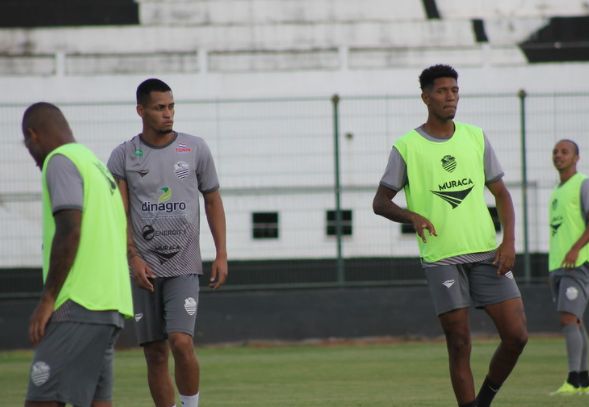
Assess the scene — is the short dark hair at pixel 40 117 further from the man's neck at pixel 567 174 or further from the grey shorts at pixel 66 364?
the man's neck at pixel 567 174

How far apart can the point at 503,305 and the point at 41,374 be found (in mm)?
3623

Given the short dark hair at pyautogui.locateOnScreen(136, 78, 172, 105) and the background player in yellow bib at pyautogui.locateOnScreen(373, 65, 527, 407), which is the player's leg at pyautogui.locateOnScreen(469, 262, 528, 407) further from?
the short dark hair at pyautogui.locateOnScreen(136, 78, 172, 105)

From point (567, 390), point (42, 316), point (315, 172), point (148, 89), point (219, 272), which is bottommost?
point (567, 390)

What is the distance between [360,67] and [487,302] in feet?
49.5

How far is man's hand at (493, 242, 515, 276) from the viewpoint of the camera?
8.69 m

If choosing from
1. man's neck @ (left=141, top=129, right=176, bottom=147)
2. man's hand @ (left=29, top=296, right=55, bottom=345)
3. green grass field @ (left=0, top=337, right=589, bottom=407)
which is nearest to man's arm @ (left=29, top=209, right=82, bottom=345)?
man's hand @ (left=29, top=296, right=55, bottom=345)

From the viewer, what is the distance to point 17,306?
59.7ft

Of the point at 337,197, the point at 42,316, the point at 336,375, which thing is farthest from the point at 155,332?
the point at 337,197

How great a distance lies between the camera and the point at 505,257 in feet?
28.6

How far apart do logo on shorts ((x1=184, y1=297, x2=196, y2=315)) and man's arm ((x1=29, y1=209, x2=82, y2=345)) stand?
250 cm

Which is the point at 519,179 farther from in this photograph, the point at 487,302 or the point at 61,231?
the point at 61,231

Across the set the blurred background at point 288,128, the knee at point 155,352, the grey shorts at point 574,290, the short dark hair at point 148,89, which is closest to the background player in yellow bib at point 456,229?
the short dark hair at point 148,89

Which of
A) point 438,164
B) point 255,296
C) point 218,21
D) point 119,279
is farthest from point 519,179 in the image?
point 119,279

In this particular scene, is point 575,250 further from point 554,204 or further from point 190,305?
point 190,305
